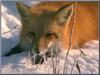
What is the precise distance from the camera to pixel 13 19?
5059mm

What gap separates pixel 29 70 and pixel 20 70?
0.39 feet

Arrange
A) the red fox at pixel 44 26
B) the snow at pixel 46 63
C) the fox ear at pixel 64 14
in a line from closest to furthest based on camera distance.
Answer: the snow at pixel 46 63
the red fox at pixel 44 26
the fox ear at pixel 64 14

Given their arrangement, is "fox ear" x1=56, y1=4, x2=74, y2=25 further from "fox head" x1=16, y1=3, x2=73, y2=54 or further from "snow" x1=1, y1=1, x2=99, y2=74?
"snow" x1=1, y1=1, x2=99, y2=74

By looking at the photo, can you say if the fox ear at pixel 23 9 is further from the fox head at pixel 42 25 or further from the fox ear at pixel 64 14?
the fox ear at pixel 64 14

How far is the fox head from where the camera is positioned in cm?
397

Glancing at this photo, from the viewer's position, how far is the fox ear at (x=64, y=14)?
4.08m

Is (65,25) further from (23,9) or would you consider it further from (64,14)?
(23,9)

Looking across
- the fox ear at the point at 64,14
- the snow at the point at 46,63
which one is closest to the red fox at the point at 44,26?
the fox ear at the point at 64,14

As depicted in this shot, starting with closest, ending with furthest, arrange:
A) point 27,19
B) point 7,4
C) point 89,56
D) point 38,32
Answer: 1. point 89,56
2. point 38,32
3. point 27,19
4. point 7,4

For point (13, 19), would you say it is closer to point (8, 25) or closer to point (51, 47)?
point (8, 25)

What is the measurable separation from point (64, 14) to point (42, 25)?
32 centimetres

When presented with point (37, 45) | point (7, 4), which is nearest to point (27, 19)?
point (37, 45)

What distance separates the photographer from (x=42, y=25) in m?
4.04

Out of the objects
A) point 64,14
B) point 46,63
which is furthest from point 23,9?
point 46,63
